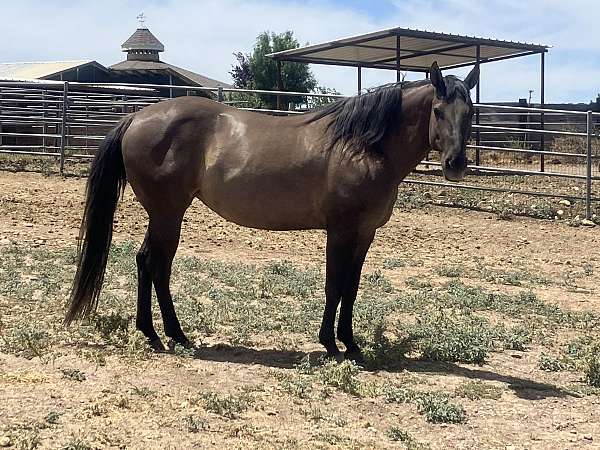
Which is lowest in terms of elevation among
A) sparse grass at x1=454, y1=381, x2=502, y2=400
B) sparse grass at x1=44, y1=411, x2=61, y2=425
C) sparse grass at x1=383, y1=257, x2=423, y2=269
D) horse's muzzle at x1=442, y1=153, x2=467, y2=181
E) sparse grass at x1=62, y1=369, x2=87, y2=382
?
sparse grass at x1=454, y1=381, x2=502, y2=400

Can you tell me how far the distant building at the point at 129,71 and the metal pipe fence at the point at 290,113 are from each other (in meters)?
6.55

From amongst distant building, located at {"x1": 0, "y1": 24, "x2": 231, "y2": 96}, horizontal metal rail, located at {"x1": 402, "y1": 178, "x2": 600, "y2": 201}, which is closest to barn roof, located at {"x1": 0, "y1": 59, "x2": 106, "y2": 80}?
distant building, located at {"x1": 0, "y1": 24, "x2": 231, "y2": 96}

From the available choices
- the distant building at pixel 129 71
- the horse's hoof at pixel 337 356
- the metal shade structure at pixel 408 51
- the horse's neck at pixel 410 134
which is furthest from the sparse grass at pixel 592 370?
the distant building at pixel 129 71

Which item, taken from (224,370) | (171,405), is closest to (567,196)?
(224,370)

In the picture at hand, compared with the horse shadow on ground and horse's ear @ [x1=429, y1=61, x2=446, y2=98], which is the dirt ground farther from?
horse's ear @ [x1=429, y1=61, x2=446, y2=98]

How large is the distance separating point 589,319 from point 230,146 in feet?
10.7

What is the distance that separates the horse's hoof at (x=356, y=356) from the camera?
15.9 feet

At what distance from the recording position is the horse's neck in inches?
192

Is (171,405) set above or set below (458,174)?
below

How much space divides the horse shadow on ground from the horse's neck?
47.9 inches

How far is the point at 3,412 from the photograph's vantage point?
12.0 feet

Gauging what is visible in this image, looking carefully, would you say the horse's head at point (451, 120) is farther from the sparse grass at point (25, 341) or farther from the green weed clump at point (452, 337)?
the sparse grass at point (25, 341)

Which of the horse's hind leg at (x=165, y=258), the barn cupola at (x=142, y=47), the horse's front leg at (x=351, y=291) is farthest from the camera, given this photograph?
the barn cupola at (x=142, y=47)

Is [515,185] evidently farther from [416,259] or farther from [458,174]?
[458,174]
